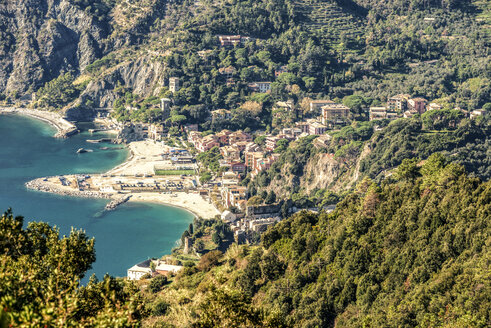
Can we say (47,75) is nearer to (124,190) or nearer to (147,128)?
(147,128)

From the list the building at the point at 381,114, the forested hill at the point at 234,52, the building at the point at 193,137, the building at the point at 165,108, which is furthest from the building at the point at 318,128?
the building at the point at 165,108

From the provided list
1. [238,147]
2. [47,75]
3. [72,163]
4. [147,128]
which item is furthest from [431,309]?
[47,75]

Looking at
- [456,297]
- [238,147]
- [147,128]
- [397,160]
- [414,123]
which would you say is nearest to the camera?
[456,297]

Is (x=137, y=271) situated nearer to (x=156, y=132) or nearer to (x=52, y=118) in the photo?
(x=156, y=132)

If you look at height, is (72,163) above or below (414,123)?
below

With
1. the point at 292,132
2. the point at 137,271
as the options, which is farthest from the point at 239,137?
the point at 137,271
